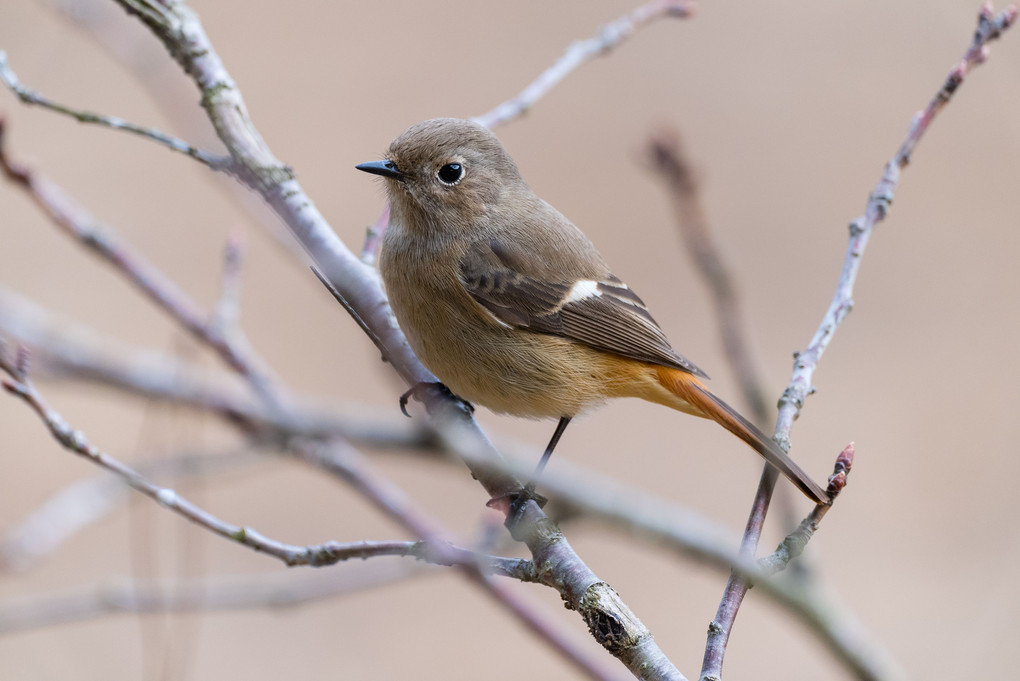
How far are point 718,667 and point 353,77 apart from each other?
6472 mm

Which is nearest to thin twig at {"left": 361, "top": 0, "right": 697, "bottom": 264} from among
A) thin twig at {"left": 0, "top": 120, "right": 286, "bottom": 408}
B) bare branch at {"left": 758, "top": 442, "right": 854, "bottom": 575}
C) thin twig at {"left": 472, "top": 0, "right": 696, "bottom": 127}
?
thin twig at {"left": 472, "top": 0, "right": 696, "bottom": 127}

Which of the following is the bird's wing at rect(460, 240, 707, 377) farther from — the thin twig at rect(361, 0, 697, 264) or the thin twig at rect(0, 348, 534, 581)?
the thin twig at rect(0, 348, 534, 581)

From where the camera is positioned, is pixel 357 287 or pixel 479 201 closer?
pixel 357 287

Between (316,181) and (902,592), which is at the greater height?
(316,181)

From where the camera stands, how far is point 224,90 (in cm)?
274

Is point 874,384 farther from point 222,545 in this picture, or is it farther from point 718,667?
point 718,667

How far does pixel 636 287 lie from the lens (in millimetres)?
6762

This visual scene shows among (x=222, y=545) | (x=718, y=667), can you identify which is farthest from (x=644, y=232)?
(x=718, y=667)

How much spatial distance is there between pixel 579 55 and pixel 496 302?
2.98 ft

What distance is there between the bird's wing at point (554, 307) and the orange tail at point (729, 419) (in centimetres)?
6

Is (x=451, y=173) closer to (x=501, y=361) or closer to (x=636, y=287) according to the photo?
(x=501, y=361)

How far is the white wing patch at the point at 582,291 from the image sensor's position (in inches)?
128

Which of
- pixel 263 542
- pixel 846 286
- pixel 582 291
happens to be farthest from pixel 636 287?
pixel 263 542

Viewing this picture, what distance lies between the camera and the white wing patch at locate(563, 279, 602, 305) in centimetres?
326
